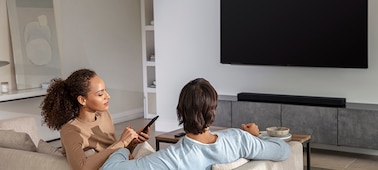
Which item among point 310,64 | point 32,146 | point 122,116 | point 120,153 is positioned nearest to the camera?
point 120,153

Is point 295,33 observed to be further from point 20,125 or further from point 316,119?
point 20,125

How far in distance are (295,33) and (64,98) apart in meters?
3.21

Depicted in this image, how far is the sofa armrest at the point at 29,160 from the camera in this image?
263cm

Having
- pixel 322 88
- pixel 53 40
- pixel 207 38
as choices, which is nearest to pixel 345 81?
pixel 322 88

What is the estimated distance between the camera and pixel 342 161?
5.11 metres

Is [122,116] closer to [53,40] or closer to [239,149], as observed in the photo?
[53,40]

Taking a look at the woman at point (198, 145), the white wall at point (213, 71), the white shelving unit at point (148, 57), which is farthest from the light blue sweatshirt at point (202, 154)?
the white shelving unit at point (148, 57)

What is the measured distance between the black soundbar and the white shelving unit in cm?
213

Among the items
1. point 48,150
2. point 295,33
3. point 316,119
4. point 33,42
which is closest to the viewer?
point 48,150

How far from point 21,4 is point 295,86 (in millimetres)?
2982

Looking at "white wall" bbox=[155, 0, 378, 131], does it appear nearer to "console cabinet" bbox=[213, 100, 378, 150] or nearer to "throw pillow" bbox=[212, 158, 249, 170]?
"console cabinet" bbox=[213, 100, 378, 150]

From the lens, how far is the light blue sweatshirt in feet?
7.68

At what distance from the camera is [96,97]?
9.14 feet

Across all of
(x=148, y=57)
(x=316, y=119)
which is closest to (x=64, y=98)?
(x=316, y=119)
